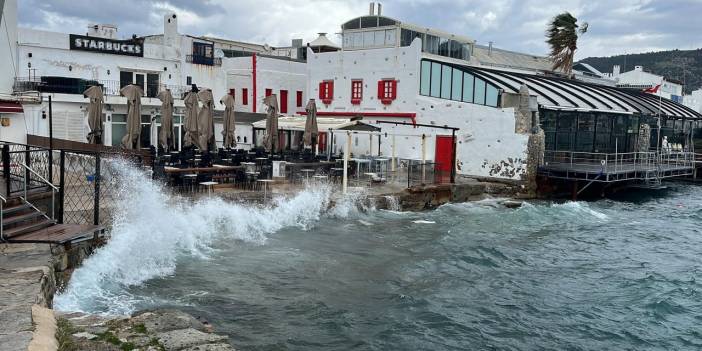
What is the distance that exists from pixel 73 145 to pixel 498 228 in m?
16.5

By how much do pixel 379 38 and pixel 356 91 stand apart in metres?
3.33

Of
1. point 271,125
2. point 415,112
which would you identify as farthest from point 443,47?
point 271,125

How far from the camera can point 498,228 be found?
21.1 metres

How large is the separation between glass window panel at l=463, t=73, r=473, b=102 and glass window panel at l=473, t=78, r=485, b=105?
282 mm

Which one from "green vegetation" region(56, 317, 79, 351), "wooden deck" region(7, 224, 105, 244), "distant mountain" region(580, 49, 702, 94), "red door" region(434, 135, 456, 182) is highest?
"distant mountain" region(580, 49, 702, 94)

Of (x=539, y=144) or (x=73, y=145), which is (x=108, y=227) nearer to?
(x=73, y=145)

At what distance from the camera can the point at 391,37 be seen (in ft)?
110

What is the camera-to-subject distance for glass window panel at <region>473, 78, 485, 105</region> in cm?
3022

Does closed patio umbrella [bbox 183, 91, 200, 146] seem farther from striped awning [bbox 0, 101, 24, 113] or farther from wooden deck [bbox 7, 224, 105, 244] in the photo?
wooden deck [bbox 7, 224, 105, 244]

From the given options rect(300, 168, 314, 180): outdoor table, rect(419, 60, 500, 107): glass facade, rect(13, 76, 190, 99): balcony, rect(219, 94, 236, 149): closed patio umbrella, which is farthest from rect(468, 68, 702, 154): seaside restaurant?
rect(13, 76, 190, 99): balcony

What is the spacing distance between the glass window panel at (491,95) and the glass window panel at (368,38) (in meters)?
8.04

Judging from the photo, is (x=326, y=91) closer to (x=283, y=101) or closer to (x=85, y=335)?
(x=283, y=101)

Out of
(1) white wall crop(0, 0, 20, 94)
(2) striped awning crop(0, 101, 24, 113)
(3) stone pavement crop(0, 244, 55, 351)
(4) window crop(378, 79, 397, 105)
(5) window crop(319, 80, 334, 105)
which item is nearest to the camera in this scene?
(3) stone pavement crop(0, 244, 55, 351)

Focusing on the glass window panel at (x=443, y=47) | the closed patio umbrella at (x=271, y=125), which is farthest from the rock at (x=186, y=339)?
the glass window panel at (x=443, y=47)
